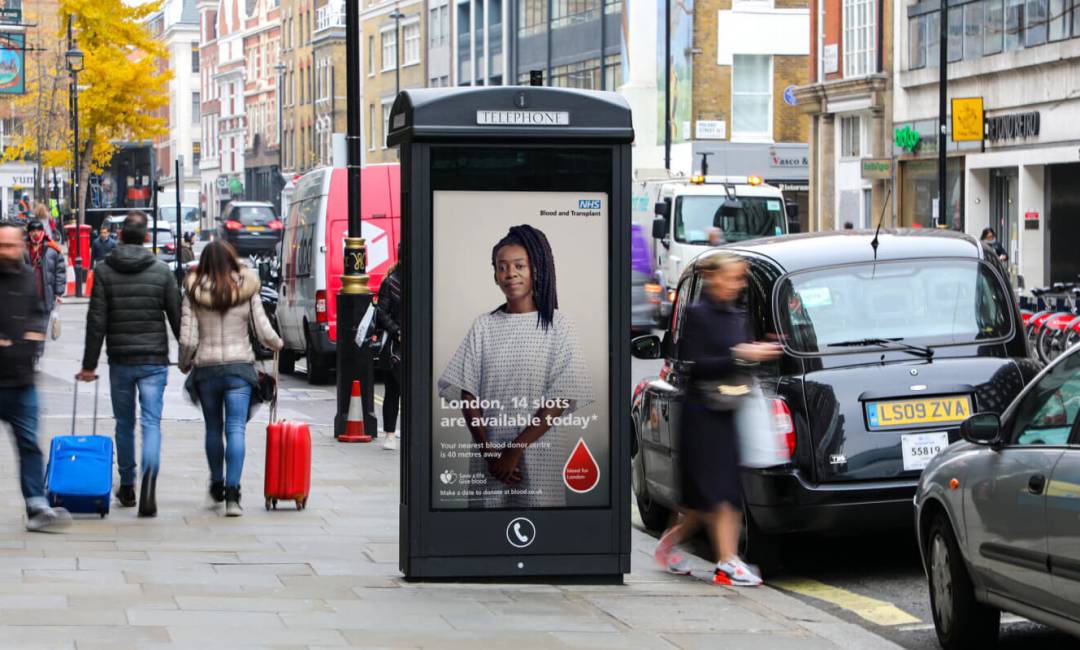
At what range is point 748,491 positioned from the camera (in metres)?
9.59

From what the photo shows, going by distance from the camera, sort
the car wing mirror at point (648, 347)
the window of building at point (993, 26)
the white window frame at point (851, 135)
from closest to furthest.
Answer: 1. the car wing mirror at point (648, 347)
2. the window of building at point (993, 26)
3. the white window frame at point (851, 135)

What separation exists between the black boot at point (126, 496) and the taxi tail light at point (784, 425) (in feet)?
14.8

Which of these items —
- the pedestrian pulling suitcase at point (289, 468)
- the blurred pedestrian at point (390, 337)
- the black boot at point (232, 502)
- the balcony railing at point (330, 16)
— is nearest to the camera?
the black boot at point (232, 502)

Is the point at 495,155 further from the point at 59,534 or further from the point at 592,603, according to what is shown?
the point at 59,534

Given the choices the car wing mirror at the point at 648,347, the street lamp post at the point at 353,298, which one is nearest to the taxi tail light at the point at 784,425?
the car wing mirror at the point at 648,347

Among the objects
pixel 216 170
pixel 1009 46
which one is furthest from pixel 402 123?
pixel 216 170

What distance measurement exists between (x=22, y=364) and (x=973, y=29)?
34334 mm

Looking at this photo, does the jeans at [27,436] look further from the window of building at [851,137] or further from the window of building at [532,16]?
the window of building at [532,16]

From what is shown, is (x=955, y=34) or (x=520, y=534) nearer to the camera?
(x=520, y=534)

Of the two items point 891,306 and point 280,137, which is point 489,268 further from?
point 280,137

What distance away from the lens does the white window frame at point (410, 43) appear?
85500 millimetres

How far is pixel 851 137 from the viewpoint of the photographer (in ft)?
163

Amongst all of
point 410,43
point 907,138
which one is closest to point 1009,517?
point 907,138

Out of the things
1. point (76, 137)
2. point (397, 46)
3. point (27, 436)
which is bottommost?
point (27, 436)
